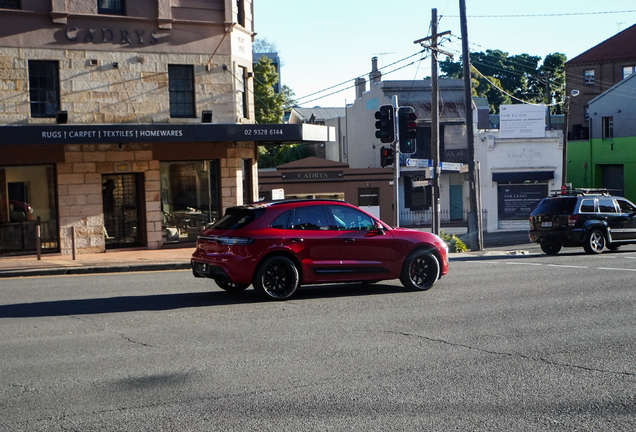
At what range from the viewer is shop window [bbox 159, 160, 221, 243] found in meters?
21.8

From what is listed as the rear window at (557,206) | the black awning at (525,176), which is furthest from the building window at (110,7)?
the black awning at (525,176)

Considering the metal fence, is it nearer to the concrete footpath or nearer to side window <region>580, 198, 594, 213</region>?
the concrete footpath

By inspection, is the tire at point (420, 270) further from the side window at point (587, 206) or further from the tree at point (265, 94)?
the tree at point (265, 94)

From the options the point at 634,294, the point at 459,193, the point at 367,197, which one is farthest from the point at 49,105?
the point at 459,193

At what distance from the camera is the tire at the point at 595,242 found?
68.4ft

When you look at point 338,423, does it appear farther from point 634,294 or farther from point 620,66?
point 620,66

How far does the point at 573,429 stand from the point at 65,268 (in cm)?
1384

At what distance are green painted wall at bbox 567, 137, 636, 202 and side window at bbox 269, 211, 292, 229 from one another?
39.6m

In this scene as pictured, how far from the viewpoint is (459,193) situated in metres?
41.7

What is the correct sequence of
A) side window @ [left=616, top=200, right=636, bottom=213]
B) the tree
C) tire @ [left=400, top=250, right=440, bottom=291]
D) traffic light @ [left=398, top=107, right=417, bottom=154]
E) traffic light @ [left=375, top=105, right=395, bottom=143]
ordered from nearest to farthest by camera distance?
tire @ [left=400, top=250, right=440, bottom=291] < traffic light @ [left=375, top=105, right=395, bottom=143] < traffic light @ [left=398, top=107, right=417, bottom=154] < side window @ [left=616, top=200, right=636, bottom=213] < the tree

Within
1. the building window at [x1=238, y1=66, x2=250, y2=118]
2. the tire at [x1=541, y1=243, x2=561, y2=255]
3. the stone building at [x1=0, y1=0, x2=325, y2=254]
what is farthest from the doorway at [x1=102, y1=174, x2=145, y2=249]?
the tire at [x1=541, y1=243, x2=561, y2=255]

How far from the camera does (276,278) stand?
1151 cm

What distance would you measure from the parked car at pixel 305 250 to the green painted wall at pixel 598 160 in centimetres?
3797

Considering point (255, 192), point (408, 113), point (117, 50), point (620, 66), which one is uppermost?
point (620, 66)
